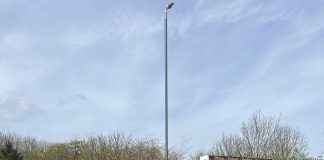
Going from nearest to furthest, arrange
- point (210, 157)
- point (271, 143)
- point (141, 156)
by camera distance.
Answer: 1. point (210, 157)
2. point (141, 156)
3. point (271, 143)

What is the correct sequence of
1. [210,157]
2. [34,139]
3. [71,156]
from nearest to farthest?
[210,157] → [71,156] → [34,139]

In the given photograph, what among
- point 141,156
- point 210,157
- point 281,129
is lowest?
point 210,157

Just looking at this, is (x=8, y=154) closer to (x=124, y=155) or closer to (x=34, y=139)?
(x=124, y=155)

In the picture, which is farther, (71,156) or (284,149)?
(71,156)

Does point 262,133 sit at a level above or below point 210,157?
above

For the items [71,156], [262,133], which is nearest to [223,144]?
[262,133]

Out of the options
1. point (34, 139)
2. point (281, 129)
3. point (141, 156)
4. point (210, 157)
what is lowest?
point (210, 157)

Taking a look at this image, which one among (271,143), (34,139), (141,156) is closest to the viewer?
(141,156)

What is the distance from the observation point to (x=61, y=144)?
5816 cm

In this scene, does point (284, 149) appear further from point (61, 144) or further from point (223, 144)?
point (61, 144)

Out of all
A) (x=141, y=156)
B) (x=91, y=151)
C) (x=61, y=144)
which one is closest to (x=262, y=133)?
(x=141, y=156)

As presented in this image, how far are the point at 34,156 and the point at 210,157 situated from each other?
33714 millimetres

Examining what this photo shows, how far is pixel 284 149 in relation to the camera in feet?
169

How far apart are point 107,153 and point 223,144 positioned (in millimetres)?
13134
